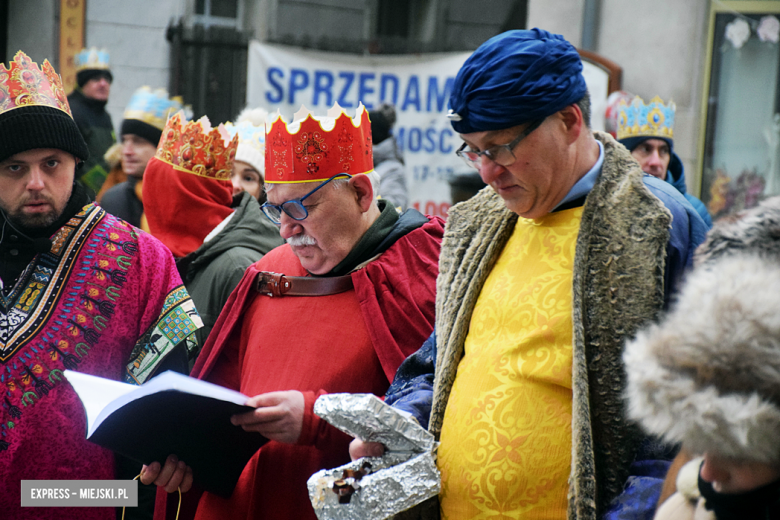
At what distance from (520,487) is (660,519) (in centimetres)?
53

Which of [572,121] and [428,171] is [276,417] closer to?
[572,121]

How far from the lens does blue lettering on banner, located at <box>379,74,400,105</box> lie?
700cm

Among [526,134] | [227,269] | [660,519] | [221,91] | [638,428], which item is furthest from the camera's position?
[221,91]

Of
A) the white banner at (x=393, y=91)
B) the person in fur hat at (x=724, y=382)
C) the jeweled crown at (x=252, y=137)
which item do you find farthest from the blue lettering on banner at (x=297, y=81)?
the person in fur hat at (x=724, y=382)

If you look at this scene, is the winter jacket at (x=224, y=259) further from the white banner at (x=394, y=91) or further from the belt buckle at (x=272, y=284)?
the white banner at (x=394, y=91)

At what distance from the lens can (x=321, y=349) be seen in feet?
8.41

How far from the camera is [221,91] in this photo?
10.3 metres

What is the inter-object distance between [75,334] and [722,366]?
2.11 meters

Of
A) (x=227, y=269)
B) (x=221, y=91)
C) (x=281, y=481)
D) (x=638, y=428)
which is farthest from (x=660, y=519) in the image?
(x=221, y=91)

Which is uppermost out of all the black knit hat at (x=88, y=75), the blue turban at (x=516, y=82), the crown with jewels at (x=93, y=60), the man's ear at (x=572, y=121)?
the crown with jewels at (x=93, y=60)

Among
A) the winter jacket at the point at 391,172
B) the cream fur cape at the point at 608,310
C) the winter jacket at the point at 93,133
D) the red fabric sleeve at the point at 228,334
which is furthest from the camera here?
the winter jacket at the point at 93,133

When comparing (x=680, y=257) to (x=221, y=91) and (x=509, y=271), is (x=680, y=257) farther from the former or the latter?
(x=221, y=91)

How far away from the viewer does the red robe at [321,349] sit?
250cm

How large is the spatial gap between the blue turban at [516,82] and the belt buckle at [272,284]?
103 cm
